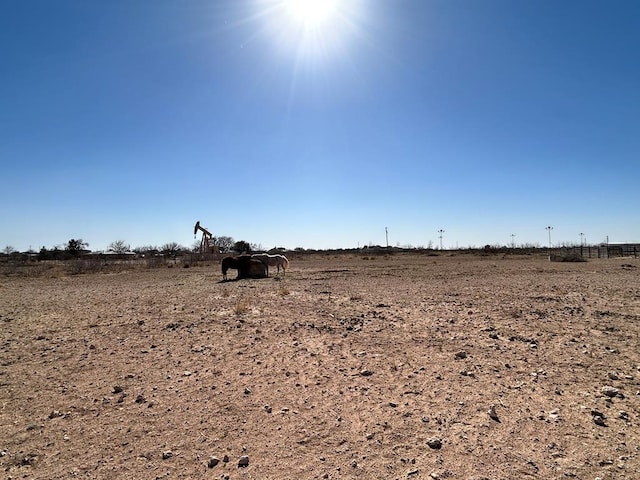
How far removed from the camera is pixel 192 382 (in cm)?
572

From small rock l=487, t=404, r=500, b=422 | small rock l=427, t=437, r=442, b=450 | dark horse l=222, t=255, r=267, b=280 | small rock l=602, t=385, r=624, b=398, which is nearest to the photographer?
small rock l=427, t=437, r=442, b=450

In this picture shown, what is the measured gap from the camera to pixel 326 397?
5.09 meters

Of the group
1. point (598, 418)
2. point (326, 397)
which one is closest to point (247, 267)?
point (326, 397)

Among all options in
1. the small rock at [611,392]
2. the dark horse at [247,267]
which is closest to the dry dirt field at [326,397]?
the small rock at [611,392]

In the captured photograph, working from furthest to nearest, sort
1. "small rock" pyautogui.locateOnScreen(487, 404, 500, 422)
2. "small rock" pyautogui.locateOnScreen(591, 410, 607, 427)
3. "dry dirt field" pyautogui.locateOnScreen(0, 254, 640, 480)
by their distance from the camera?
"small rock" pyautogui.locateOnScreen(487, 404, 500, 422), "small rock" pyautogui.locateOnScreen(591, 410, 607, 427), "dry dirt field" pyautogui.locateOnScreen(0, 254, 640, 480)

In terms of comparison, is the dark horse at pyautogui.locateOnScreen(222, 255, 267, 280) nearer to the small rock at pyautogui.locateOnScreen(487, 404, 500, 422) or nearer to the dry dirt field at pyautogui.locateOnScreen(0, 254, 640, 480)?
the dry dirt field at pyautogui.locateOnScreen(0, 254, 640, 480)

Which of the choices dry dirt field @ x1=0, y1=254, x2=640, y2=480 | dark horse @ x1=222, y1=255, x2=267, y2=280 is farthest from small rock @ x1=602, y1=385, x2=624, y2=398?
dark horse @ x1=222, y1=255, x2=267, y2=280

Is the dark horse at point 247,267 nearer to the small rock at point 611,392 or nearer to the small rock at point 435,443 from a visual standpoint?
the small rock at point 611,392

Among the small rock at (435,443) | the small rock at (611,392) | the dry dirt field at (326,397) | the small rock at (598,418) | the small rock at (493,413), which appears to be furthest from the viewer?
the small rock at (611,392)

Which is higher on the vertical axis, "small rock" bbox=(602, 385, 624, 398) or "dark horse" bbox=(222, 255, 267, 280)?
"dark horse" bbox=(222, 255, 267, 280)

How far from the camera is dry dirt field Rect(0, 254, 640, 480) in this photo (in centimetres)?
362

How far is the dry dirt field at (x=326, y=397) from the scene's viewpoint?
11.9ft

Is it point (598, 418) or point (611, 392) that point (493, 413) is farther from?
point (611, 392)

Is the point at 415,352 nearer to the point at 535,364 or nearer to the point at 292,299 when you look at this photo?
the point at 535,364
